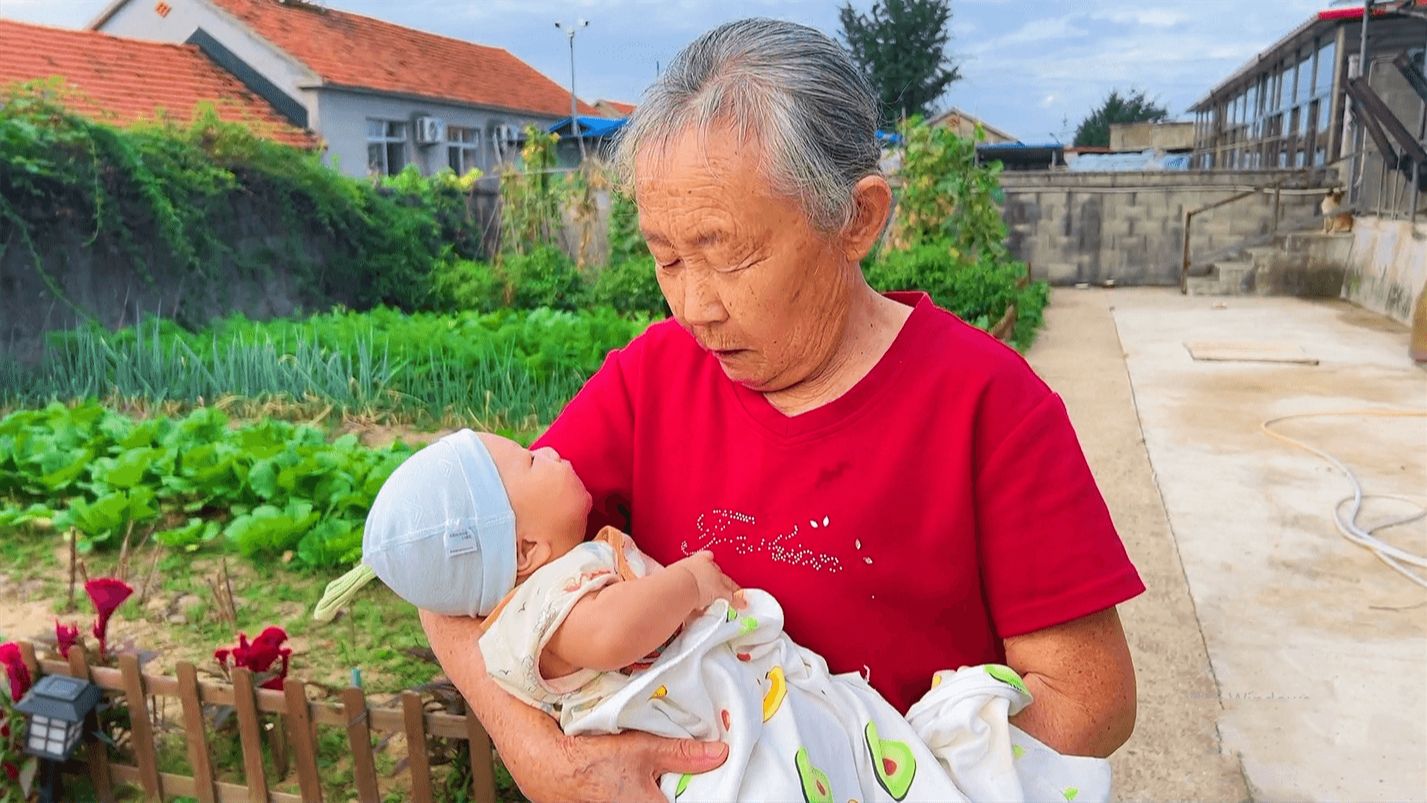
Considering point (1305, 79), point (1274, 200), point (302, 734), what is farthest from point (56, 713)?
point (1305, 79)

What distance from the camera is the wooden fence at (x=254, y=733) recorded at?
6.70 ft

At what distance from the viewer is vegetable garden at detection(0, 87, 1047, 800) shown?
317 cm

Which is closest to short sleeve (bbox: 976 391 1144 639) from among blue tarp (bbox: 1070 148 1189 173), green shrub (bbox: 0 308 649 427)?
green shrub (bbox: 0 308 649 427)

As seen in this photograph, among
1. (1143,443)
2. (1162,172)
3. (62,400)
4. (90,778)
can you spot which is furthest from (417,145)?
(90,778)

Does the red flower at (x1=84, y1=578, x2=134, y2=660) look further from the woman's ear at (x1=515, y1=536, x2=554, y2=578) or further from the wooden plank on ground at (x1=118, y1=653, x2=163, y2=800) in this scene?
the woman's ear at (x1=515, y1=536, x2=554, y2=578)

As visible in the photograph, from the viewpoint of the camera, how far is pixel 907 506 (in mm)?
Result: 1281

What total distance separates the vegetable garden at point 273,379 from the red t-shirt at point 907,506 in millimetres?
456

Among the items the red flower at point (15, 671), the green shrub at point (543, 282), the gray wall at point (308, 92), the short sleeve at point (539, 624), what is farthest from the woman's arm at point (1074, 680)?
the gray wall at point (308, 92)

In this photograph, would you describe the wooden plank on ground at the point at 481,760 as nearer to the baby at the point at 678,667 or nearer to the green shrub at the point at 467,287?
the baby at the point at 678,667

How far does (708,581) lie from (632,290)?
8.19 metres

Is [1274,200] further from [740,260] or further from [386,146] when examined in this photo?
[740,260]

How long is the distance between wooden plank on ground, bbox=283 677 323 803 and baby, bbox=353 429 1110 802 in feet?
3.10

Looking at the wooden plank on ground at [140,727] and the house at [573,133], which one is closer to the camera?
the wooden plank on ground at [140,727]

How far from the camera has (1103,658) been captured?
1.25m
